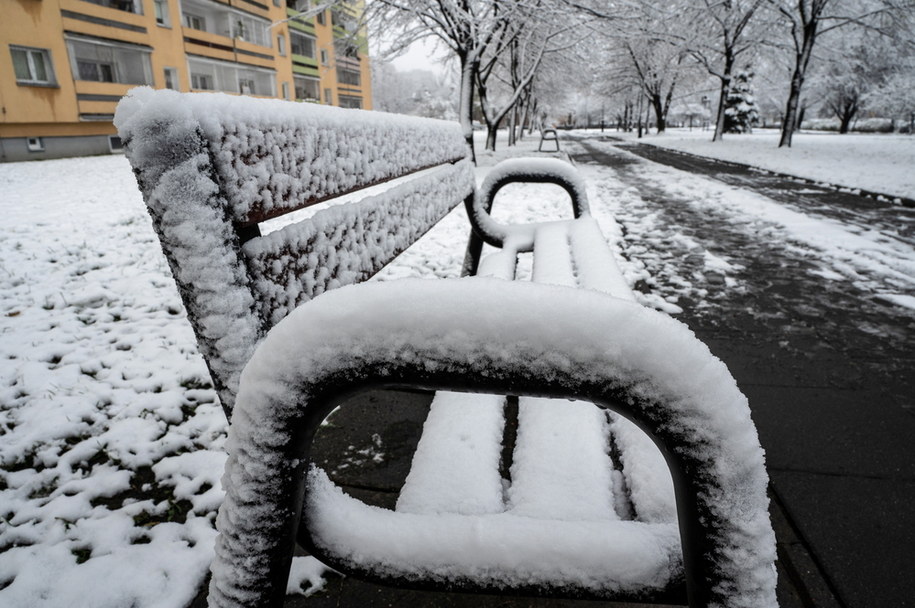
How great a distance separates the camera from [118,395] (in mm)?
2182

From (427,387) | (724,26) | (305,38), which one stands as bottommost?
(427,387)

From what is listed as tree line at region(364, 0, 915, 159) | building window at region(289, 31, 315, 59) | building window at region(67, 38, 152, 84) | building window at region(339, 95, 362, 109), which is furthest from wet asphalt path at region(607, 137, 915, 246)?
building window at region(339, 95, 362, 109)

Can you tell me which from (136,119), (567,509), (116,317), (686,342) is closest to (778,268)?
A: (567,509)

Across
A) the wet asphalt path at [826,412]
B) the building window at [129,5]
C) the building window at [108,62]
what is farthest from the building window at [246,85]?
the wet asphalt path at [826,412]

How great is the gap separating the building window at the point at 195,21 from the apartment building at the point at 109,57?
0.05m

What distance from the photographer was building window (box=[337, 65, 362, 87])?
1634 inches

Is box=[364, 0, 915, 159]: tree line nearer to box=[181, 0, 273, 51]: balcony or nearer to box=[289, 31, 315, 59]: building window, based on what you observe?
box=[181, 0, 273, 51]: balcony

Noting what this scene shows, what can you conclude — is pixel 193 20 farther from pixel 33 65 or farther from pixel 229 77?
pixel 33 65

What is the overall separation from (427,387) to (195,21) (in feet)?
111

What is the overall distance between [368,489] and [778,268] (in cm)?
392

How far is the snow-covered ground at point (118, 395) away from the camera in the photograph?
1.35 metres

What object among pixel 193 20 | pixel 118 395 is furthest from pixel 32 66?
pixel 118 395

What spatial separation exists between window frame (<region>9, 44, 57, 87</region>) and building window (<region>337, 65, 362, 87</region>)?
26.0 m

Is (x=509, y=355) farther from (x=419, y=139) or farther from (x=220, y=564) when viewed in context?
(x=419, y=139)
